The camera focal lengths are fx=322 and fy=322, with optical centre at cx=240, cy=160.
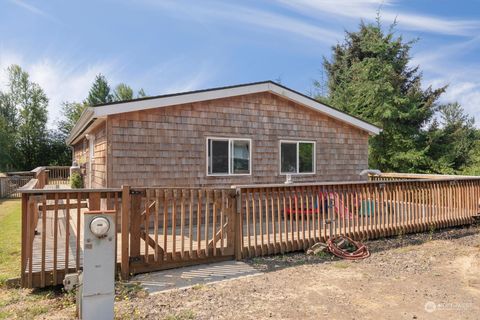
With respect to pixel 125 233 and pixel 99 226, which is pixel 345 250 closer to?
pixel 125 233

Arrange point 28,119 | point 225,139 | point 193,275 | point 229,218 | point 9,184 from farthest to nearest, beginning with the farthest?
point 28,119 → point 9,184 → point 225,139 → point 229,218 → point 193,275

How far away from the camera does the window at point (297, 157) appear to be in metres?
9.16

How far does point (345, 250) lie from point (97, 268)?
4193mm

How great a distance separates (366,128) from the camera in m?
10.3

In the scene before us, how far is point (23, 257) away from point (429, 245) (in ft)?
22.5

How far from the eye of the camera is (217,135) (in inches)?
320

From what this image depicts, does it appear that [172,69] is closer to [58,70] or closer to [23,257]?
[58,70]

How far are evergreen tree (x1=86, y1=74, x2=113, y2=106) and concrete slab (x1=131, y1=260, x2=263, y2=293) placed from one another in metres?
35.9

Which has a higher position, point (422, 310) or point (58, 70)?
point (58, 70)

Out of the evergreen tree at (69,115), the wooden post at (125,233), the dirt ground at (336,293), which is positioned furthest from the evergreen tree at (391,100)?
Answer: the evergreen tree at (69,115)

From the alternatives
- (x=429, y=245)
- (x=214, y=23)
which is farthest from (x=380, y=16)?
(x=429, y=245)

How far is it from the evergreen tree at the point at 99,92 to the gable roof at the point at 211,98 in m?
31.1

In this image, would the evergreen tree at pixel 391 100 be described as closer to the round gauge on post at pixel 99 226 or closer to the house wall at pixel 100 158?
the house wall at pixel 100 158

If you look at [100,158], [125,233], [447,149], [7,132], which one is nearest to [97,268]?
[125,233]
